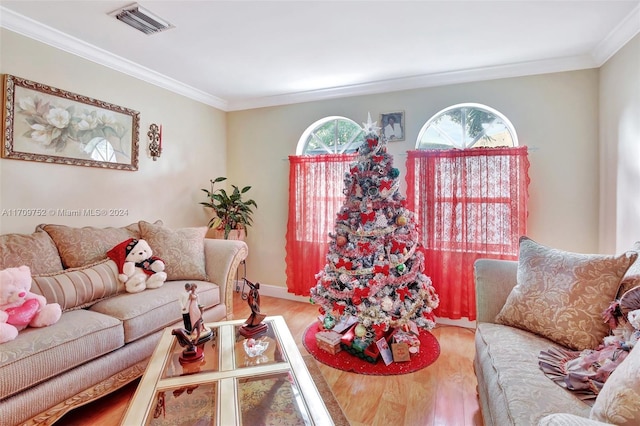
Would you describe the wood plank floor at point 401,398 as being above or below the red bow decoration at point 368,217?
below

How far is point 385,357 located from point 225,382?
134cm

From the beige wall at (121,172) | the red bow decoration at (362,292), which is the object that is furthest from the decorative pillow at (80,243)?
the red bow decoration at (362,292)

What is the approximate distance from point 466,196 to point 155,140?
317cm

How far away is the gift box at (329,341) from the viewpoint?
2.36m

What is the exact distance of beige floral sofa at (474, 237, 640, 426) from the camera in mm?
862

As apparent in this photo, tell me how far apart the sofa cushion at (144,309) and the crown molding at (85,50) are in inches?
78.5

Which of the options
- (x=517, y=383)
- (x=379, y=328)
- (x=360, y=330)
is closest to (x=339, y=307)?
(x=360, y=330)

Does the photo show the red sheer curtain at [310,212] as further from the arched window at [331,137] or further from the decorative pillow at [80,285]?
the decorative pillow at [80,285]

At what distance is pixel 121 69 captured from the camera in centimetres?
277

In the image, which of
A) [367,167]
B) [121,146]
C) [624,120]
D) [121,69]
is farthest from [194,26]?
[624,120]

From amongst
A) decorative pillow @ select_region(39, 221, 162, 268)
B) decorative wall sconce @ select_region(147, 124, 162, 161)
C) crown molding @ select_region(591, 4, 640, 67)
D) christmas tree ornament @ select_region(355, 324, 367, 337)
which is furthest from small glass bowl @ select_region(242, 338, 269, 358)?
crown molding @ select_region(591, 4, 640, 67)

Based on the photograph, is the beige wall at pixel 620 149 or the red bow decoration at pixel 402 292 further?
the red bow decoration at pixel 402 292

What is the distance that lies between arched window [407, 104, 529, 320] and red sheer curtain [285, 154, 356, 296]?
822 mm

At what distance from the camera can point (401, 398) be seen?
1840 millimetres
